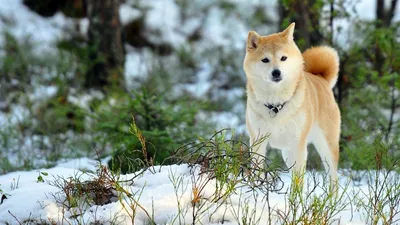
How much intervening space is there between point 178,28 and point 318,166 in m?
9.01

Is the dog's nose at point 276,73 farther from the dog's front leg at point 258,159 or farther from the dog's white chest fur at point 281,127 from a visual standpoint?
the dog's front leg at point 258,159

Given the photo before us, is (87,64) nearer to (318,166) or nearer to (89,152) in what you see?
(89,152)

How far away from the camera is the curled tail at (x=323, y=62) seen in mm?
5027

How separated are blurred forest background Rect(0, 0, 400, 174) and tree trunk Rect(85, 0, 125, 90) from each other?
0.06 feet

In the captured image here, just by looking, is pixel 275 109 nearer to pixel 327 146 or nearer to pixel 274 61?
pixel 274 61

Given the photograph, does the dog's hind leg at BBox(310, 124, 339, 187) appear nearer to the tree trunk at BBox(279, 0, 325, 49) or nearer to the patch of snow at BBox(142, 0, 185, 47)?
the tree trunk at BBox(279, 0, 325, 49)

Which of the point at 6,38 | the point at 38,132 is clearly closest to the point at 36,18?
the point at 6,38

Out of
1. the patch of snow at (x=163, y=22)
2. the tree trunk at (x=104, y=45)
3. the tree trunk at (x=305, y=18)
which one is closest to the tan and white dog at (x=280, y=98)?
the tree trunk at (x=305, y=18)

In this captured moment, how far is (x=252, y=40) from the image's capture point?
446cm

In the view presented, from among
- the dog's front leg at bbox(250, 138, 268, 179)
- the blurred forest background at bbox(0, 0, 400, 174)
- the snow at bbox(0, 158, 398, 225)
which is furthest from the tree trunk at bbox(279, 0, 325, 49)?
the snow at bbox(0, 158, 398, 225)

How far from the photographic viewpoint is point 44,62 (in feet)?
35.5

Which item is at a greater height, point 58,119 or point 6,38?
point 6,38

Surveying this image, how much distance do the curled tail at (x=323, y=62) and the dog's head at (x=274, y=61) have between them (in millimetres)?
697

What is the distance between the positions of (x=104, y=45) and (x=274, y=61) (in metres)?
6.47
